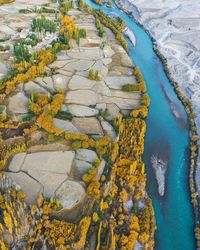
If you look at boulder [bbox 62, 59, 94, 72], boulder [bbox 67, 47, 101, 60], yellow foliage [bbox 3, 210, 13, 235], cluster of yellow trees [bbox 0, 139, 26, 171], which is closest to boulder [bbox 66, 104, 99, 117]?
cluster of yellow trees [bbox 0, 139, 26, 171]

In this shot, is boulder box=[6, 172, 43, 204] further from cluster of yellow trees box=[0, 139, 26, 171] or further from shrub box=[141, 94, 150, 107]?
shrub box=[141, 94, 150, 107]

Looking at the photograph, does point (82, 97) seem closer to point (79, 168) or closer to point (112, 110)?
point (112, 110)

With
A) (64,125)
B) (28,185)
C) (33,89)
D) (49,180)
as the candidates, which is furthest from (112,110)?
(28,185)

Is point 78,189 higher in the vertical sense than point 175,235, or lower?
higher

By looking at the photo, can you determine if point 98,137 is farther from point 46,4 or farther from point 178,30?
point 46,4

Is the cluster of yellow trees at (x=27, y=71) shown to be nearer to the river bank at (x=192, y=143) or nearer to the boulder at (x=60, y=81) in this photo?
the boulder at (x=60, y=81)

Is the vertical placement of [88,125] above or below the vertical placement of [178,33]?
below

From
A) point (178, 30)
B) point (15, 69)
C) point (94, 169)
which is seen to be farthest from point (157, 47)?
point (94, 169)

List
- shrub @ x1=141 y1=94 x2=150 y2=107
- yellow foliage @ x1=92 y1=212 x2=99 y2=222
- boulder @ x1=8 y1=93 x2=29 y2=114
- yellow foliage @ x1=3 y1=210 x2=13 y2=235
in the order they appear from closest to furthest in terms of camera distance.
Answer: yellow foliage @ x1=3 y1=210 x2=13 y2=235
yellow foliage @ x1=92 y1=212 x2=99 y2=222
boulder @ x1=8 y1=93 x2=29 y2=114
shrub @ x1=141 y1=94 x2=150 y2=107
